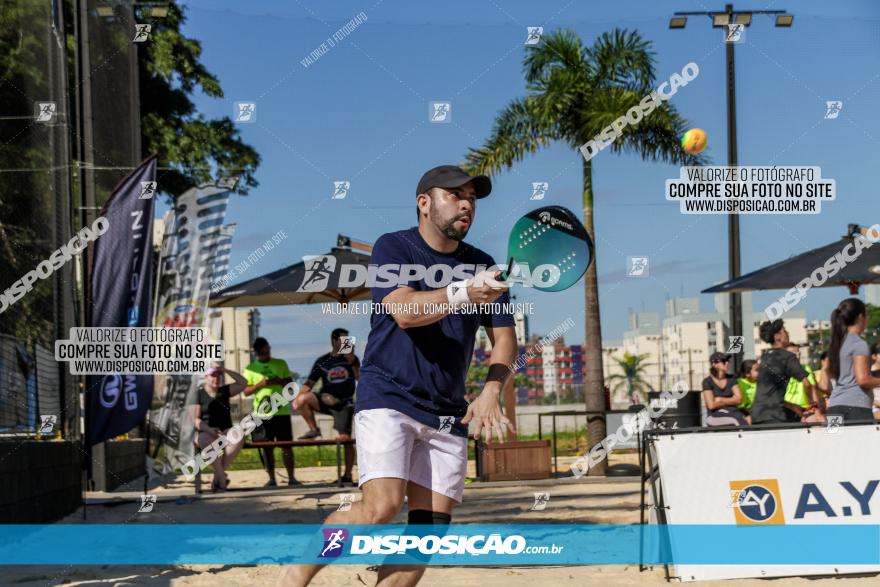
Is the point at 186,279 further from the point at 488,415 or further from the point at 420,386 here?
the point at 488,415

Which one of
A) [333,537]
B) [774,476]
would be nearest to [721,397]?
[774,476]

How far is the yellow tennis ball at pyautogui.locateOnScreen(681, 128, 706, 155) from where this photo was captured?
13891 mm

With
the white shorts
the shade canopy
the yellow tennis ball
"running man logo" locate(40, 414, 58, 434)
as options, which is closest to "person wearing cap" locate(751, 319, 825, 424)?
the shade canopy

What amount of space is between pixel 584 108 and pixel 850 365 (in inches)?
322

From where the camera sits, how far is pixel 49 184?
9828mm

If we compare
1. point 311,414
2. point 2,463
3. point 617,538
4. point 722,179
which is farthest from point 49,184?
point 722,179

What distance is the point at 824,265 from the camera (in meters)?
12.7

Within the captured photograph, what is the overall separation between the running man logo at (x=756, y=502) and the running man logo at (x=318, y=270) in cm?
797

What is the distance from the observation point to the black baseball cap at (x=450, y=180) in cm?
408

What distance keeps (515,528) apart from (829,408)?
8.55ft

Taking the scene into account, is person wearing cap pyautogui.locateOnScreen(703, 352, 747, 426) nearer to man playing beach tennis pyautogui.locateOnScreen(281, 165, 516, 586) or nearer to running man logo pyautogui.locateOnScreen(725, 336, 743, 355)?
running man logo pyautogui.locateOnScreen(725, 336, 743, 355)

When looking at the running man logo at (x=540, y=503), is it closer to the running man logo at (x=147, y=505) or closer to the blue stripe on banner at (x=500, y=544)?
the blue stripe on banner at (x=500, y=544)

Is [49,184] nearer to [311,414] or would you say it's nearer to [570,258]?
[311,414]

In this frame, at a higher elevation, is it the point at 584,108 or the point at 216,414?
the point at 584,108
